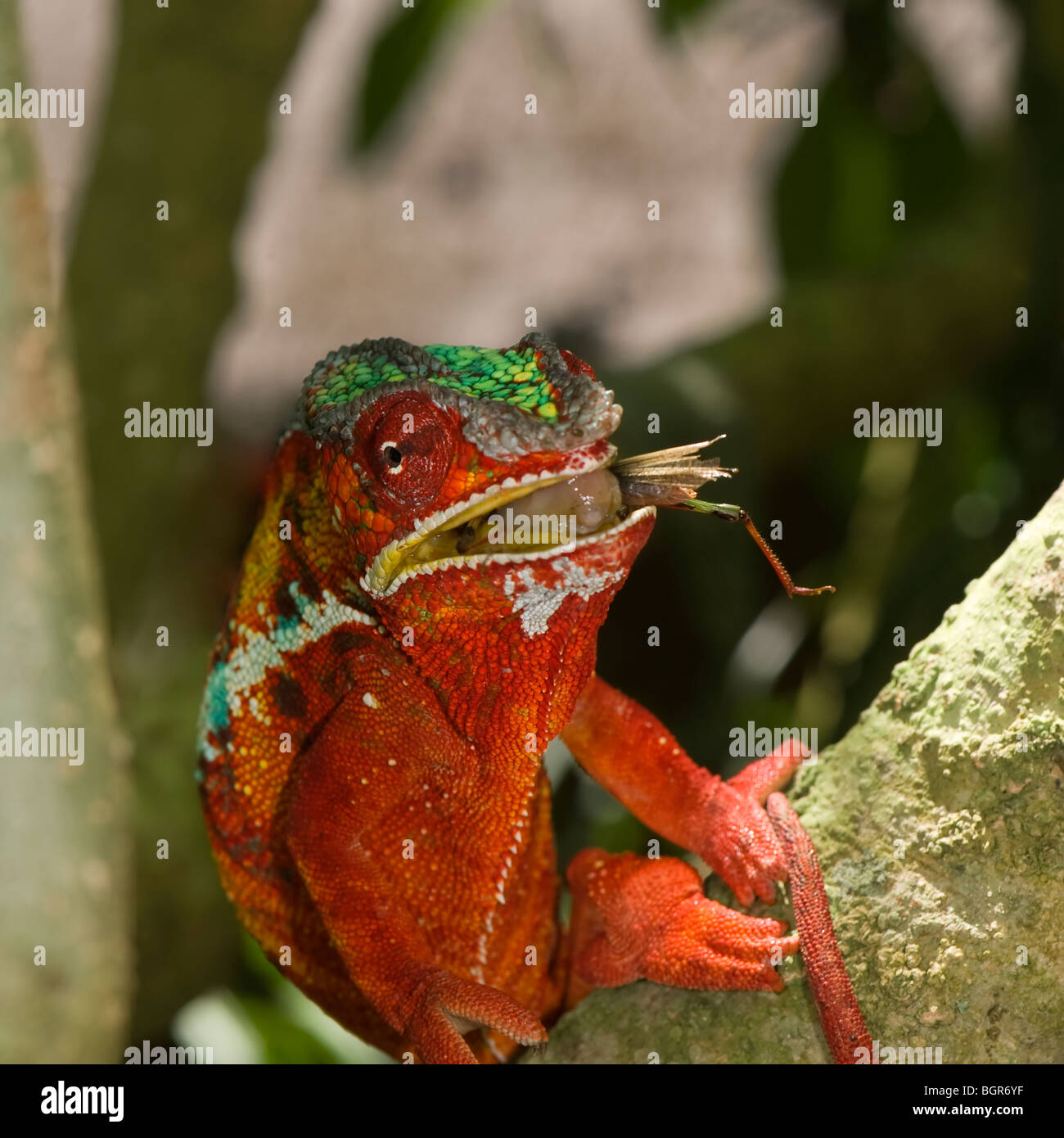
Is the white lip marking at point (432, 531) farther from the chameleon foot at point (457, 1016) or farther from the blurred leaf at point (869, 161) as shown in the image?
the blurred leaf at point (869, 161)

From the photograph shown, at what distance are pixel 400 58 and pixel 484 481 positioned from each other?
1891mm

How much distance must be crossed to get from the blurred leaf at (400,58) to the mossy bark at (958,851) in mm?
2006

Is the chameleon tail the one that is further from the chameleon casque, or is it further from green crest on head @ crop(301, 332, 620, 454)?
green crest on head @ crop(301, 332, 620, 454)

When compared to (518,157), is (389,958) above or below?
below

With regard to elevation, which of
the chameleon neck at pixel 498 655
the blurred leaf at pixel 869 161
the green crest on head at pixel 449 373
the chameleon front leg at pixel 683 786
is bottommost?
the chameleon front leg at pixel 683 786

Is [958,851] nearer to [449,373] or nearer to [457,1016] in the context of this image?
[457,1016]

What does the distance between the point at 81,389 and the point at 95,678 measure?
102cm

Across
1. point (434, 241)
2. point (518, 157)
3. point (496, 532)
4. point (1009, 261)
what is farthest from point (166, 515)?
point (518, 157)

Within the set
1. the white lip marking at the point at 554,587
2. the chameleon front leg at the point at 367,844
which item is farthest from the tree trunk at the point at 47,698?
the white lip marking at the point at 554,587

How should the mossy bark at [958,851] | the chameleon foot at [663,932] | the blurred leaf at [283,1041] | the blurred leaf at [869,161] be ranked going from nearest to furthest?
the mossy bark at [958,851] → the chameleon foot at [663,932] → the blurred leaf at [283,1041] → the blurred leaf at [869,161]

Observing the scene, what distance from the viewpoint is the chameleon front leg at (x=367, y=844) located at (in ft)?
4.50

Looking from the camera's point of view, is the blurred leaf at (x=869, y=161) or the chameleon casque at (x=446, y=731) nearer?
the chameleon casque at (x=446, y=731)
